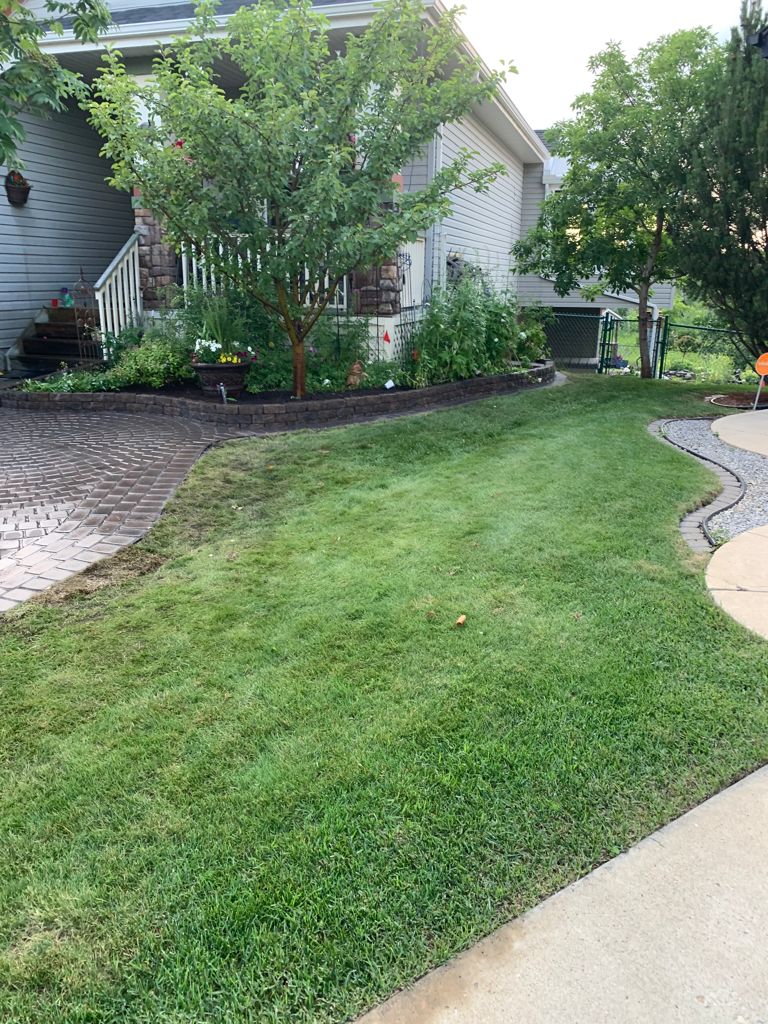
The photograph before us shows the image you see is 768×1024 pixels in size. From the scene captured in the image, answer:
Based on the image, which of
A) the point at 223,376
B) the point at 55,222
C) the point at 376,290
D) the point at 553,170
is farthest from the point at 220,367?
the point at 553,170

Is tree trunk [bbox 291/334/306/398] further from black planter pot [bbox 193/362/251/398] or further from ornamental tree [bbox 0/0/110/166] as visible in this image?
ornamental tree [bbox 0/0/110/166]

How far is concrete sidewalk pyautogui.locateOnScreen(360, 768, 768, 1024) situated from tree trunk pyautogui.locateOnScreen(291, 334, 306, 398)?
19.5ft

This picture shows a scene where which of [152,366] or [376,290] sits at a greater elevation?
[376,290]

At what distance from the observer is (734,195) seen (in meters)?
8.03

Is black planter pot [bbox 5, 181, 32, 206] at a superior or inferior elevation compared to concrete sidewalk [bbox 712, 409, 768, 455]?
superior

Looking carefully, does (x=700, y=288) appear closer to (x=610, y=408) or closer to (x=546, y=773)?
(x=610, y=408)

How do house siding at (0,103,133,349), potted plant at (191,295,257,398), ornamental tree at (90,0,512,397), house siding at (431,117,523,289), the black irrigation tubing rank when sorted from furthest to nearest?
house siding at (431,117,523,289)
house siding at (0,103,133,349)
potted plant at (191,295,257,398)
ornamental tree at (90,0,512,397)
the black irrigation tubing

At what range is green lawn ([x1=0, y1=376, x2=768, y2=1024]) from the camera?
5.38 feet

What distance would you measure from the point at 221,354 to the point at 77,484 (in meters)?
2.82

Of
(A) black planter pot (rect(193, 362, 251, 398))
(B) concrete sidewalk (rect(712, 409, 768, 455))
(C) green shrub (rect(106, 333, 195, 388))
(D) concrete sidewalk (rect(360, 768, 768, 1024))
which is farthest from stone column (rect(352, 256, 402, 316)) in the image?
(D) concrete sidewalk (rect(360, 768, 768, 1024))

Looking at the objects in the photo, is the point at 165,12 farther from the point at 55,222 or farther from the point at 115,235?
the point at 115,235

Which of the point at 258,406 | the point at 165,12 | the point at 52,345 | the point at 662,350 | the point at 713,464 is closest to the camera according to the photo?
the point at 713,464

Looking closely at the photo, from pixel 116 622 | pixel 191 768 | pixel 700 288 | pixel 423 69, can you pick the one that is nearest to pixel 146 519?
pixel 116 622

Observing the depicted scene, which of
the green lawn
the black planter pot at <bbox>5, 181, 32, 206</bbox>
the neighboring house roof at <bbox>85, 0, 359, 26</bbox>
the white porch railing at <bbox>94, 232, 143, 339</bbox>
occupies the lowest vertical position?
the green lawn
